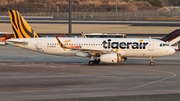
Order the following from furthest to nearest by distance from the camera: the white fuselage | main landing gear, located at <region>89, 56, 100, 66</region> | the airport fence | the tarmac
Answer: the airport fence
the white fuselage
main landing gear, located at <region>89, 56, 100, 66</region>
the tarmac

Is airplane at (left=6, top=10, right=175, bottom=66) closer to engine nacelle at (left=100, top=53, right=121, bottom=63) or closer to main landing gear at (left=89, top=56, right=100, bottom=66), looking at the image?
main landing gear at (left=89, top=56, right=100, bottom=66)

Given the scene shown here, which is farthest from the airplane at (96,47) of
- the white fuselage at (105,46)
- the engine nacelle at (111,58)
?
the engine nacelle at (111,58)

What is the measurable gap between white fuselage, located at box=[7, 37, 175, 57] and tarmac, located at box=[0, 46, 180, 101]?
1.43m

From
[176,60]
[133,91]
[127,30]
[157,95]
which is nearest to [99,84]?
[133,91]

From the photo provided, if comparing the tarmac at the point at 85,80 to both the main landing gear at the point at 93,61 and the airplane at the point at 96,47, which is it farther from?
the airplane at the point at 96,47

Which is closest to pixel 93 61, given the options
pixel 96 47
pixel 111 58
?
pixel 96 47

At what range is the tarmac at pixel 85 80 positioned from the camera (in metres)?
34.5

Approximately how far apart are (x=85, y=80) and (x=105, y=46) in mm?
13243

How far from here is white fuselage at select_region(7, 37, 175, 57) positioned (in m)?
55.4

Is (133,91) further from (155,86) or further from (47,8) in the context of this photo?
(47,8)

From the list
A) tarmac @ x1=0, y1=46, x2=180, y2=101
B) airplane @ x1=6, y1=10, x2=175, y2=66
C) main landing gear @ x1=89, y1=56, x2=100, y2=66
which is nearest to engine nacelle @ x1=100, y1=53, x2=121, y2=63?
airplane @ x1=6, y1=10, x2=175, y2=66

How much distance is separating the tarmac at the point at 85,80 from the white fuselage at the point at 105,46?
4.68 ft

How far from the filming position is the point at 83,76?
45562mm

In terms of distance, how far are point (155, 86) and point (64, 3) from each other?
154887 millimetres
